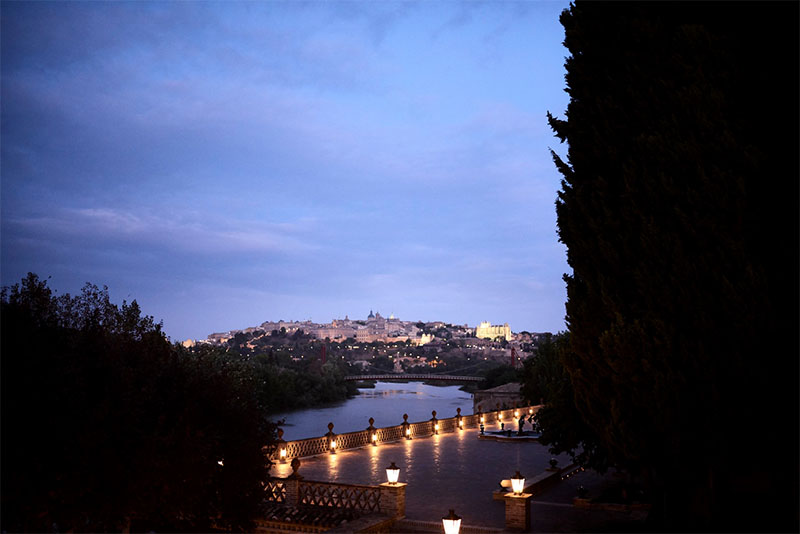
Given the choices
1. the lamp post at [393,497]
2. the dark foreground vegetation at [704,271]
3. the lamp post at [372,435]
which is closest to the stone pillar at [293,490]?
the lamp post at [393,497]

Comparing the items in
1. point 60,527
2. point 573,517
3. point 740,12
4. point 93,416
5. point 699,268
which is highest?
point 740,12

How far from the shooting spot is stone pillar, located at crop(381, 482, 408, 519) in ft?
38.2

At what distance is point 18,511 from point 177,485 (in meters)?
1.63

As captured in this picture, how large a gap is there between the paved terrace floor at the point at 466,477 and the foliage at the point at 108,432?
4.60 m

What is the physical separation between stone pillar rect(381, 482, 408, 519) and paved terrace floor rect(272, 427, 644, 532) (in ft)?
1.53

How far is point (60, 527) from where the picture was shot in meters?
7.47

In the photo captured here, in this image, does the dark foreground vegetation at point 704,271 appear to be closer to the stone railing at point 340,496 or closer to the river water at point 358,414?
the stone railing at point 340,496

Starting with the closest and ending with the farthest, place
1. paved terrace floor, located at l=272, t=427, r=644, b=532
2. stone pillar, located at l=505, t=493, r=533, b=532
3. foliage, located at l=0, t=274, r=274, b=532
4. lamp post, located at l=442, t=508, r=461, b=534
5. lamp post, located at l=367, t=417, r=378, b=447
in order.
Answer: foliage, located at l=0, t=274, r=274, b=532
lamp post, located at l=442, t=508, r=461, b=534
stone pillar, located at l=505, t=493, r=533, b=532
paved terrace floor, located at l=272, t=427, r=644, b=532
lamp post, located at l=367, t=417, r=378, b=447

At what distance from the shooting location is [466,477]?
1627 cm

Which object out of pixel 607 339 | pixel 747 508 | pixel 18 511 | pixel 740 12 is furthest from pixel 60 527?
pixel 740 12

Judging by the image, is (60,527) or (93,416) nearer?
(93,416)

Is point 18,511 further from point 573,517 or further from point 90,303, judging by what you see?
point 573,517

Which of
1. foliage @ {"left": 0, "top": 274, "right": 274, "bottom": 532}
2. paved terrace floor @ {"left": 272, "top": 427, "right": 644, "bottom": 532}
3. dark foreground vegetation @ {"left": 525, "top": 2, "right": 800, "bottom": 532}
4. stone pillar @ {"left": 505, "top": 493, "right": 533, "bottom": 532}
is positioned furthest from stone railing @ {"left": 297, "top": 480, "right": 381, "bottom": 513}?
dark foreground vegetation @ {"left": 525, "top": 2, "right": 800, "bottom": 532}

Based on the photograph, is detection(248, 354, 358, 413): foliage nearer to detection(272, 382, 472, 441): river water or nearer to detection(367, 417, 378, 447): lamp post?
detection(272, 382, 472, 441): river water
